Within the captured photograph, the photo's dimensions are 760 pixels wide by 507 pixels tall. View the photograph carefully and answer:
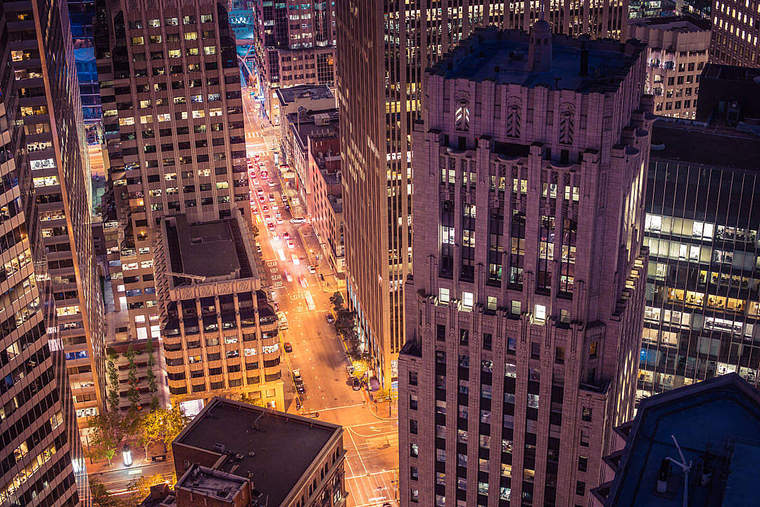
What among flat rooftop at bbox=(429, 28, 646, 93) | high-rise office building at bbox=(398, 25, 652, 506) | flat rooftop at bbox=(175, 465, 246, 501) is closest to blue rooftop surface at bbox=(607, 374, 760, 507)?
high-rise office building at bbox=(398, 25, 652, 506)

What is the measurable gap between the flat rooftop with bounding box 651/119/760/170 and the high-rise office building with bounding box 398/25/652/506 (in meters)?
28.5

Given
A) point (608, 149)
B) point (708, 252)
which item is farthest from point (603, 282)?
point (708, 252)

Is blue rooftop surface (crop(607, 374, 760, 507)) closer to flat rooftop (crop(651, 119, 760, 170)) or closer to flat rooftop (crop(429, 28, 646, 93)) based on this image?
flat rooftop (crop(429, 28, 646, 93))

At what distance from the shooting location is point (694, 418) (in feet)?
372

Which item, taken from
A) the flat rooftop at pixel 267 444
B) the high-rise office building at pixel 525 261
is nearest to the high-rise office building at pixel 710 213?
the high-rise office building at pixel 525 261

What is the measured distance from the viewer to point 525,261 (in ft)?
490

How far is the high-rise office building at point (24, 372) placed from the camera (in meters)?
158

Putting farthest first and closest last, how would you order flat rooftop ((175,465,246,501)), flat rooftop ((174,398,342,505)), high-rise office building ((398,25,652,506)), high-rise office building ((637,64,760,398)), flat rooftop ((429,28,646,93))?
high-rise office building ((637,64,760,398)), flat rooftop ((174,398,342,505)), flat rooftop ((175,465,246,501)), flat rooftop ((429,28,646,93)), high-rise office building ((398,25,652,506))

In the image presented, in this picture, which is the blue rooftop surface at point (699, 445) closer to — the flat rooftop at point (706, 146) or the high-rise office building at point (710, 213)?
the flat rooftop at point (706, 146)

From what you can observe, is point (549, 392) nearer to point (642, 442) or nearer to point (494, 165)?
point (494, 165)

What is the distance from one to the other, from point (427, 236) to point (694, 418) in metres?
53.1

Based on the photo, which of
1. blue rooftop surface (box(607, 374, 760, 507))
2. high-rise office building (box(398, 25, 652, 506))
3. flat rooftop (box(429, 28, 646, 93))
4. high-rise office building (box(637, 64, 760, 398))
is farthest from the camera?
high-rise office building (box(637, 64, 760, 398))

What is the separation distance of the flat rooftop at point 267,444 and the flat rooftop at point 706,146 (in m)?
78.3

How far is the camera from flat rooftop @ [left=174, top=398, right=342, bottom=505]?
18588 centimetres
